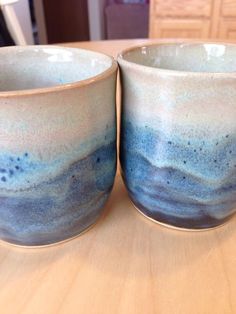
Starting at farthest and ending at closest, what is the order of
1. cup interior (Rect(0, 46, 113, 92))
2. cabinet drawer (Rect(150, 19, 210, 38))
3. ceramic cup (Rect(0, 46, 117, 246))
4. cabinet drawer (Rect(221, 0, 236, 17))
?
cabinet drawer (Rect(150, 19, 210, 38)) → cabinet drawer (Rect(221, 0, 236, 17)) → cup interior (Rect(0, 46, 113, 92)) → ceramic cup (Rect(0, 46, 117, 246))

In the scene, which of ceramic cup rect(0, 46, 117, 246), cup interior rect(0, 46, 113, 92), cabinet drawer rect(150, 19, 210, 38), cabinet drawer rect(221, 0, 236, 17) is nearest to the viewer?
ceramic cup rect(0, 46, 117, 246)

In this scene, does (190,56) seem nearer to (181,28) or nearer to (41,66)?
(41,66)

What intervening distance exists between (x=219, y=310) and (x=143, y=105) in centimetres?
20

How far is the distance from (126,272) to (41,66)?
10.9 inches

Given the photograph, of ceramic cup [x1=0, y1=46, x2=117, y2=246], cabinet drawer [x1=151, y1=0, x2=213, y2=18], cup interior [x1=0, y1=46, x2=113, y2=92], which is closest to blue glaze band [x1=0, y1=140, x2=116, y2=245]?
ceramic cup [x1=0, y1=46, x2=117, y2=246]

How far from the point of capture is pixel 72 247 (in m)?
0.36

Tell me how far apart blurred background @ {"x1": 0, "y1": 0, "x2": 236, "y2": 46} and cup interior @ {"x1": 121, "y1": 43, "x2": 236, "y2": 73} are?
1902 millimetres

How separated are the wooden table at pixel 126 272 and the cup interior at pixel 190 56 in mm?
199

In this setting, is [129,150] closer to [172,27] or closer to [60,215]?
[60,215]

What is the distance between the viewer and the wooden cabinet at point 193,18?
2107 millimetres

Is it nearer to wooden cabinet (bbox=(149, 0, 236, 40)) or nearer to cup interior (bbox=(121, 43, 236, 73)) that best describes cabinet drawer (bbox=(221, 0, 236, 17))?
wooden cabinet (bbox=(149, 0, 236, 40))

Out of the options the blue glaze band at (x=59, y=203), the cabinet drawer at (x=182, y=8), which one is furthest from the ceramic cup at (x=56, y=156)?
the cabinet drawer at (x=182, y=8)

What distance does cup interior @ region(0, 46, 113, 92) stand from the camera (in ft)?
1.36

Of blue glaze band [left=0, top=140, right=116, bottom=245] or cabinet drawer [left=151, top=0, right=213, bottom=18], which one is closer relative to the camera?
blue glaze band [left=0, top=140, right=116, bottom=245]
